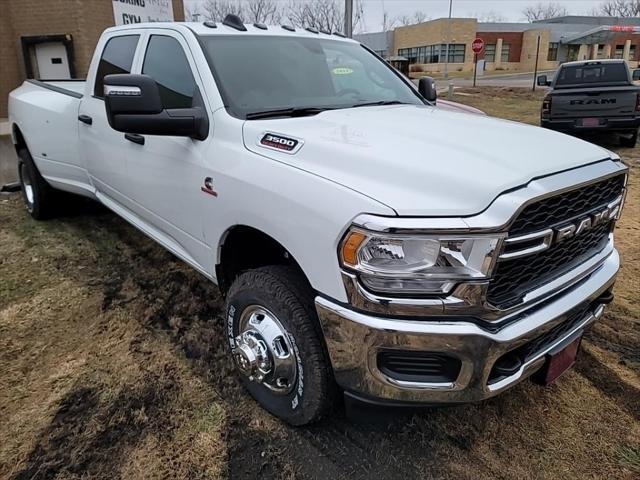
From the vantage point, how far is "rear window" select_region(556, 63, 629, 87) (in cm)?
1055

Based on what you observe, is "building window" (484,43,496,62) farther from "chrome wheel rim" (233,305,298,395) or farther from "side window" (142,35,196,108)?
"chrome wheel rim" (233,305,298,395)

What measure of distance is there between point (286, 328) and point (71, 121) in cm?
323

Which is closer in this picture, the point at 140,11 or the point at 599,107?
the point at 599,107

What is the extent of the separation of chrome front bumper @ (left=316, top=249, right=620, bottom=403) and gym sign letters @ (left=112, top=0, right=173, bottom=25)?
43.5 feet

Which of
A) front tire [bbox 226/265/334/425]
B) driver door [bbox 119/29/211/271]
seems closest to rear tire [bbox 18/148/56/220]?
driver door [bbox 119/29/211/271]

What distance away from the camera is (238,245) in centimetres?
274

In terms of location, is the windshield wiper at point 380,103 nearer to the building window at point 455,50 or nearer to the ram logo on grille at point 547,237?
the ram logo on grille at point 547,237

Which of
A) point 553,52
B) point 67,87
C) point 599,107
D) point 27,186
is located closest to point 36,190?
point 27,186

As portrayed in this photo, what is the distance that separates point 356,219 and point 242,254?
1.13 metres

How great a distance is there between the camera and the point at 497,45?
174 ft

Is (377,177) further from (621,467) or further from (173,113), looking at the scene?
(621,467)

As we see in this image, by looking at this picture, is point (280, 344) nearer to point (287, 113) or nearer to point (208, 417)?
point (208, 417)

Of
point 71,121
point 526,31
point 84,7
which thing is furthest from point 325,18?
point 71,121

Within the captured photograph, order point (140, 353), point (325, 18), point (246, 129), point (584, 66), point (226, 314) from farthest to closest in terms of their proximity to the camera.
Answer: point (325, 18) < point (584, 66) < point (140, 353) < point (226, 314) < point (246, 129)
